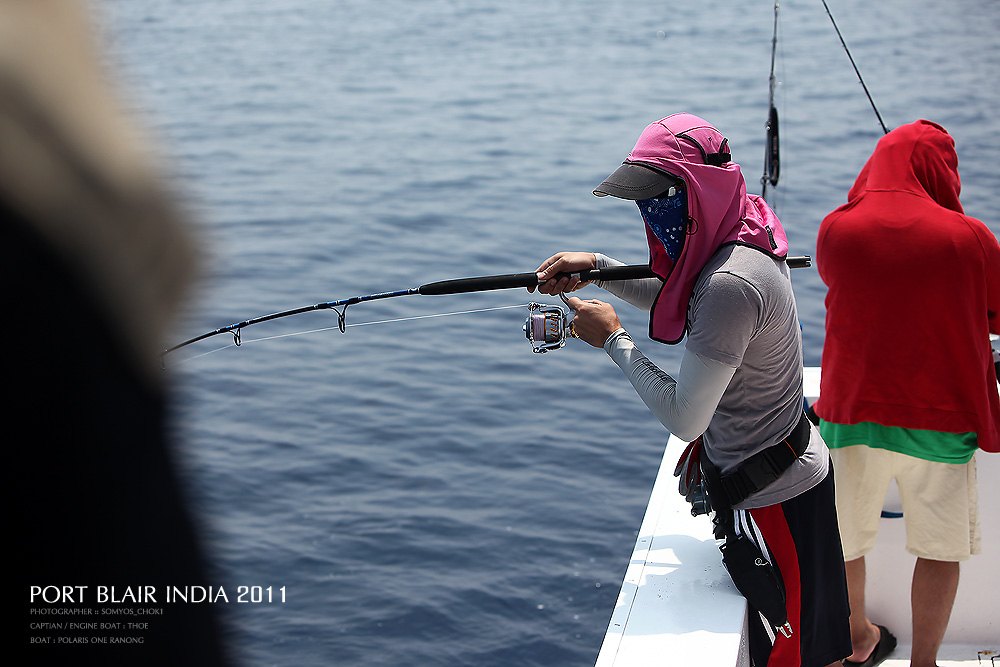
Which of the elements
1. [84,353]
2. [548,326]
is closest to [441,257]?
[548,326]

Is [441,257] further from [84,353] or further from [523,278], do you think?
[84,353]

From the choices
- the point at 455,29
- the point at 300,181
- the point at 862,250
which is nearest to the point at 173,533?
the point at 862,250

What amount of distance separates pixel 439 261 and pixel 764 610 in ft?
22.7

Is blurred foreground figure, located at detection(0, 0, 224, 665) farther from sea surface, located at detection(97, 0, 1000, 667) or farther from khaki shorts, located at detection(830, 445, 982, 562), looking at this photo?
khaki shorts, located at detection(830, 445, 982, 562)

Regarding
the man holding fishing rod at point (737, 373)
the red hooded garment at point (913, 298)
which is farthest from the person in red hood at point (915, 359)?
the man holding fishing rod at point (737, 373)

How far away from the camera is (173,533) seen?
2.02ft

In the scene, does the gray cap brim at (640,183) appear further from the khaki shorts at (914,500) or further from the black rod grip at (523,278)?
→ the khaki shorts at (914,500)

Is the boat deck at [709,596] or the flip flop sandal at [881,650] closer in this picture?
the boat deck at [709,596]

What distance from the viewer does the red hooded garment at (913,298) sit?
8.91 ft

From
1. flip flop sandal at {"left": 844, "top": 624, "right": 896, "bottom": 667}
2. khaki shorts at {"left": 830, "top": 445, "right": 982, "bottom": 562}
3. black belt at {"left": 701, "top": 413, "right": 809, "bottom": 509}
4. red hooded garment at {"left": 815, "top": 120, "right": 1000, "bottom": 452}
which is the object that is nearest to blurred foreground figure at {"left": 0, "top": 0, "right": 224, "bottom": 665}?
black belt at {"left": 701, "top": 413, "right": 809, "bottom": 509}

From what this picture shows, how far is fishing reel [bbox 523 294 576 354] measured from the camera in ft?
8.89

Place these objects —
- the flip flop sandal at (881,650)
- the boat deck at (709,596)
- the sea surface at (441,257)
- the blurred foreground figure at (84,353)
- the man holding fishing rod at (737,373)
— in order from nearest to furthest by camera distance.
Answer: the blurred foreground figure at (84,353) → the man holding fishing rod at (737,373) → the boat deck at (709,596) → the flip flop sandal at (881,650) → the sea surface at (441,257)

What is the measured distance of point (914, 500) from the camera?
2.98 metres

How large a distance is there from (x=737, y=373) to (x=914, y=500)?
1.06 meters
